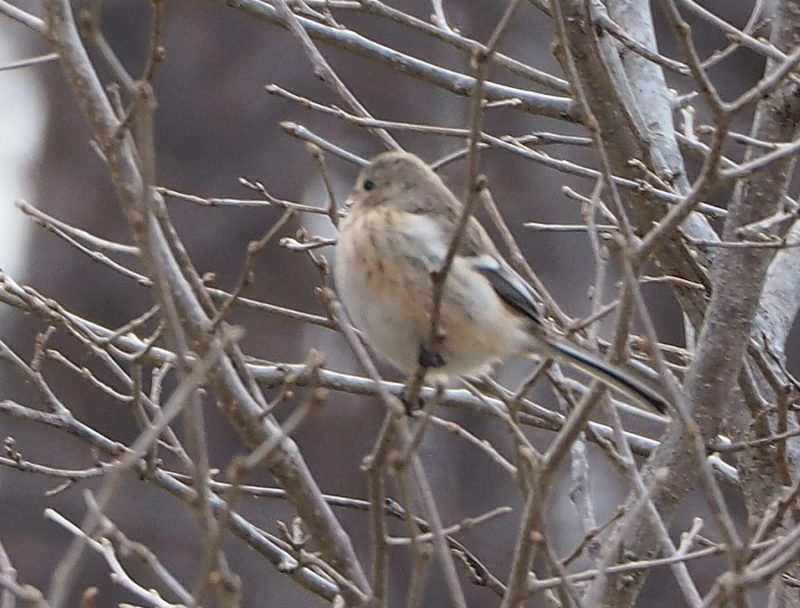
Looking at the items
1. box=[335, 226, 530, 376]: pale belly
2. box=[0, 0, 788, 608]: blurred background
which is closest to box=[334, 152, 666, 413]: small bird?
box=[335, 226, 530, 376]: pale belly

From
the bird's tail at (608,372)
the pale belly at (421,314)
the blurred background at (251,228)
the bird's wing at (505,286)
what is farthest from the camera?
the blurred background at (251,228)

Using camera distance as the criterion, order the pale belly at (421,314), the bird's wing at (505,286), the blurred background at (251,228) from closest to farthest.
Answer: the pale belly at (421,314) → the bird's wing at (505,286) → the blurred background at (251,228)

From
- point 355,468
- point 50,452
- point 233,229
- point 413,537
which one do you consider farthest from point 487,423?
point 413,537

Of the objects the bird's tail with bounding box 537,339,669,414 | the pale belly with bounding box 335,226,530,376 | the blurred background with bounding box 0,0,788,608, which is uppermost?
the bird's tail with bounding box 537,339,669,414

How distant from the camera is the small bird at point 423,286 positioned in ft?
12.8

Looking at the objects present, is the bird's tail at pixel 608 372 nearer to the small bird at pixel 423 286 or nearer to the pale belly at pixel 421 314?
the small bird at pixel 423 286

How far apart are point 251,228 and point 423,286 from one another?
9.25 m

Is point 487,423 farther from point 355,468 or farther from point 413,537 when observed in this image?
point 413,537

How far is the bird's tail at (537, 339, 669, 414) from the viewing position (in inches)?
134

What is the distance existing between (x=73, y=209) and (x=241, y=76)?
2053 millimetres

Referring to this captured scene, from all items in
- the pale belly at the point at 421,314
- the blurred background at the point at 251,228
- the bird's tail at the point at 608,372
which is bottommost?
the blurred background at the point at 251,228

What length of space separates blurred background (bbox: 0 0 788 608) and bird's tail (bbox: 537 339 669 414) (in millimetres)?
7476

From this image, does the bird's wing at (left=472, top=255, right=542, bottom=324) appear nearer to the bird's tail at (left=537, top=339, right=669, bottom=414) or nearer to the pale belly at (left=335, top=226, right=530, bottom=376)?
the pale belly at (left=335, top=226, right=530, bottom=376)

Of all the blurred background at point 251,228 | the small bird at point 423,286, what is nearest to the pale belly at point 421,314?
the small bird at point 423,286
